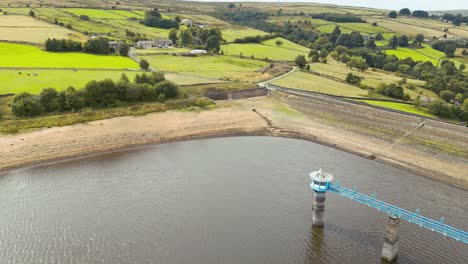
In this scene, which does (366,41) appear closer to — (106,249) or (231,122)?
(231,122)

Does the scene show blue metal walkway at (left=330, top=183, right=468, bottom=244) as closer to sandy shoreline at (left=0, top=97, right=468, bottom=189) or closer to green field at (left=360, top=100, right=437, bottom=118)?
sandy shoreline at (left=0, top=97, right=468, bottom=189)

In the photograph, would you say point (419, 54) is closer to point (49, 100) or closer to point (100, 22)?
point (100, 22)

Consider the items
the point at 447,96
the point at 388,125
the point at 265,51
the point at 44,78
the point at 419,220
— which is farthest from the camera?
the point at 265,51

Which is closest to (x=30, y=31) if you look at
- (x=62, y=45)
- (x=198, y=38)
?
(x=62, y=45)

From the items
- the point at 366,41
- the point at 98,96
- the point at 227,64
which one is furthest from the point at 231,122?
the point at 366,41

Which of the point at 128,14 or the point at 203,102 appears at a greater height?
the point at 128,14

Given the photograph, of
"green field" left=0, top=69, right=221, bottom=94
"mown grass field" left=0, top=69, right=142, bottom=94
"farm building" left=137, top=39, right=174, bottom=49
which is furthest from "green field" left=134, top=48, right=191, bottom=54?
"mown grass field" left=0, top=69, right=142, bottom=94

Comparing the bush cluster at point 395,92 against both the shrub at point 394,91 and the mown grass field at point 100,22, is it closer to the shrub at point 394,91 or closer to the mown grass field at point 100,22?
the shrub at point 394,91

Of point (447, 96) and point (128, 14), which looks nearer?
point (447, 96)
